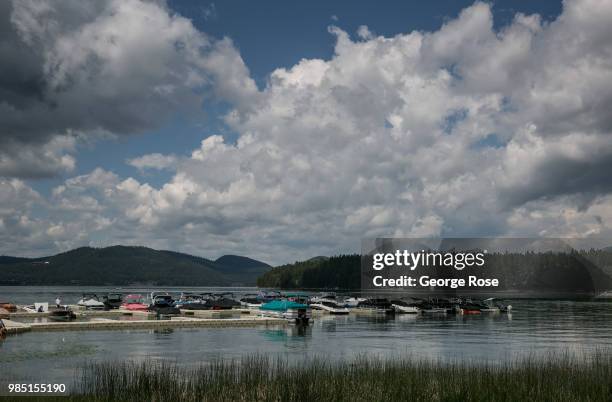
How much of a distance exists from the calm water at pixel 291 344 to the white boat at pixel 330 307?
104ft

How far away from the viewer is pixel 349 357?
52125 millimetres

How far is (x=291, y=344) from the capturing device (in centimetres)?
6556

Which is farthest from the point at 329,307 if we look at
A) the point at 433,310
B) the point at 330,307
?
the point at 433,310

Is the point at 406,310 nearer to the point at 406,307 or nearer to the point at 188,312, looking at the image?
the point at 406,307

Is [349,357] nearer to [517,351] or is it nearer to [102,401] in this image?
[517,351]

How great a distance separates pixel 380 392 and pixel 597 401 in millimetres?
10547

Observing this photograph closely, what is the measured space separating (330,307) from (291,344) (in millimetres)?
69022

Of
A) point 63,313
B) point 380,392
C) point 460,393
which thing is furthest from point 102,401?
point 63,313

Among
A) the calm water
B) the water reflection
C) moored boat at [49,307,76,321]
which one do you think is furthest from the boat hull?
moored boat at [49,307,76,321]

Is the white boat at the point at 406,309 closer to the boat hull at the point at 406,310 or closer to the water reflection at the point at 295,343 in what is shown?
the boat hull at the point at 406,310

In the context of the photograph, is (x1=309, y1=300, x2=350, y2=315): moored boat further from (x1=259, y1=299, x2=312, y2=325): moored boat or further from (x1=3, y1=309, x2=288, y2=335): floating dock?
(x1=259, y1=299, x2=312, y2=325): moored boat

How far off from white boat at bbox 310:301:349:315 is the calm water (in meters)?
31.6

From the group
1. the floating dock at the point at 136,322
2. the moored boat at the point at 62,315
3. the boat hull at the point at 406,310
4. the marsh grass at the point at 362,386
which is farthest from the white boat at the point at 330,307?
the marsh grass at the point at 362,386

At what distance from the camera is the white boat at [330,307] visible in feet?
412
